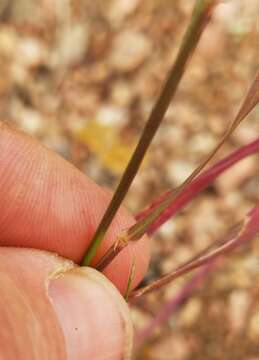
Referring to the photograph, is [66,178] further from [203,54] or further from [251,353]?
[203,54]

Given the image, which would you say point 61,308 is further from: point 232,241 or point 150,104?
point 150,104

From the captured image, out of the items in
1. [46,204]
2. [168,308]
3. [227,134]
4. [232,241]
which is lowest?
[168,308]

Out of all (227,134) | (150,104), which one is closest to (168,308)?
(150,104)

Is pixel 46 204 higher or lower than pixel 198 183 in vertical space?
lower

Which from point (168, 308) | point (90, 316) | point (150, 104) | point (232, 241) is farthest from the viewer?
point (150, 104)

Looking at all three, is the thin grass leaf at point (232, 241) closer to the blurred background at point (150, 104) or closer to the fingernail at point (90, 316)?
the fingernail at point (90, 316)

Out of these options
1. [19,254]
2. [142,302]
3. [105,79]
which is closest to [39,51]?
[105,79]

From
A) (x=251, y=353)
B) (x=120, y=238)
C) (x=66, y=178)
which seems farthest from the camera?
(x=251, y=353)
